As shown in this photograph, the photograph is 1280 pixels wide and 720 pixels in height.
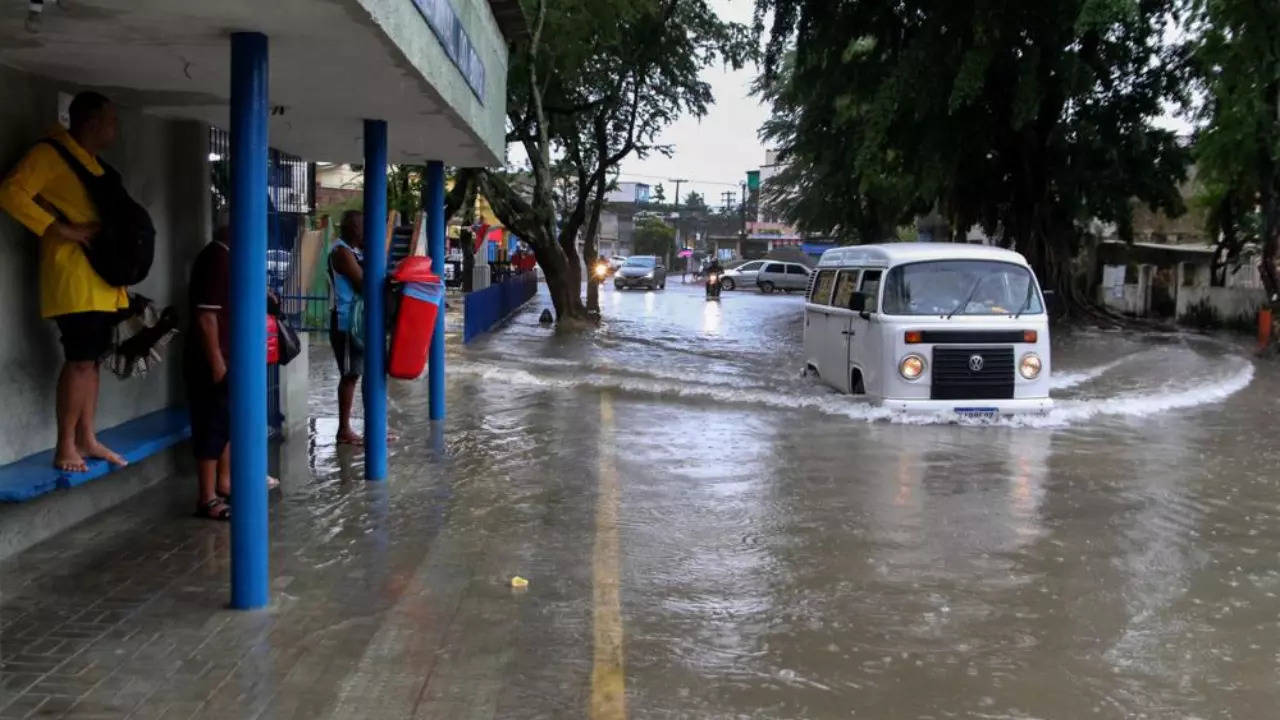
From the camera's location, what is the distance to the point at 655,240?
104 m

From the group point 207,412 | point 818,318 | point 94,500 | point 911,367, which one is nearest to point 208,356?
point 207,412

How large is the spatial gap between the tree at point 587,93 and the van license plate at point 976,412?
40.0ft

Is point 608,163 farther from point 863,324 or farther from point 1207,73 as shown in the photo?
point 863,324

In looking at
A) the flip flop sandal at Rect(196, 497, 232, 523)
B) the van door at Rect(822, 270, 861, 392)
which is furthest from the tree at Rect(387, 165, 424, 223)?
the flip flop sandal at Rect(196, 497, 232, 523)

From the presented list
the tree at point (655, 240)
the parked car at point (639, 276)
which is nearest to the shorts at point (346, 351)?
the parked car at point (639, 276)

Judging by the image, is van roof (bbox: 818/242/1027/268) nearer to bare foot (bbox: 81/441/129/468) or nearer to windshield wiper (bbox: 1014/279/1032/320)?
windshield wiper (bbox: 1014/279/1032/320)

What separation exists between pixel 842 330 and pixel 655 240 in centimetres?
9230

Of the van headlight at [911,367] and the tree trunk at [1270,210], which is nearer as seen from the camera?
the van headlight at [911,367]

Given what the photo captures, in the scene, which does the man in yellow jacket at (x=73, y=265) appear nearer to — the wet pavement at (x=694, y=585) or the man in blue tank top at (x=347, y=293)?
the wet pavement at (x=694, y=585)

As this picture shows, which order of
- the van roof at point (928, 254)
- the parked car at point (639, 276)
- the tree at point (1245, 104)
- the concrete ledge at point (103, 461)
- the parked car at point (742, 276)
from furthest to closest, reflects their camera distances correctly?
the parked car at point (742, 276) → the parked car at point (639, 276) → the tree at point (1245, 104) → the van roof at point (928, 254) → the concrete ledge at point (103, 461)

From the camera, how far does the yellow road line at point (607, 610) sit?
416cm

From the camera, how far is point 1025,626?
5.05 m

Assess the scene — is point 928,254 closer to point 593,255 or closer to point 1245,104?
point 1245,104

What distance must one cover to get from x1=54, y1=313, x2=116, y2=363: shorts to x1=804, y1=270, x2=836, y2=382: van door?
9.04m
